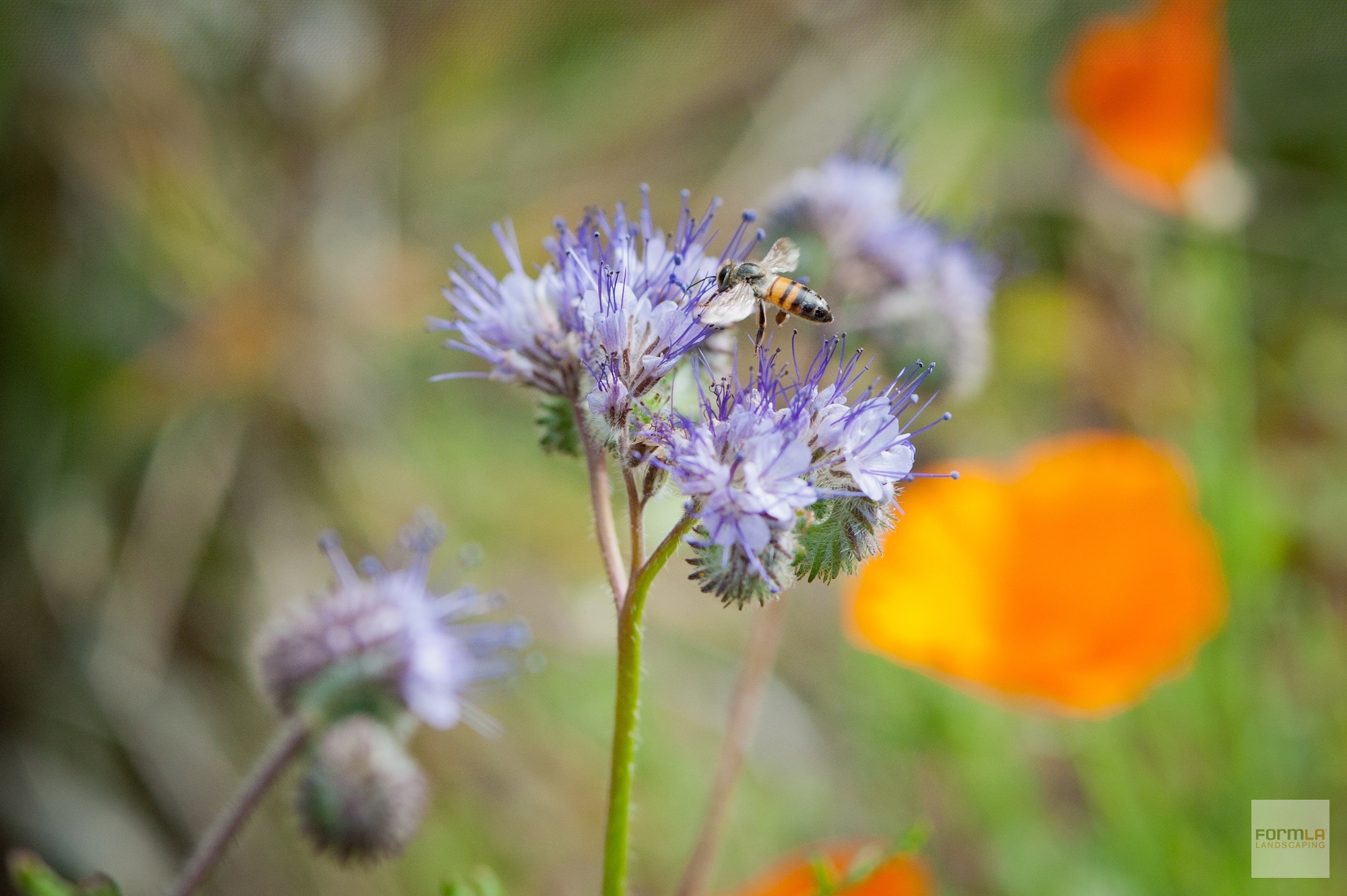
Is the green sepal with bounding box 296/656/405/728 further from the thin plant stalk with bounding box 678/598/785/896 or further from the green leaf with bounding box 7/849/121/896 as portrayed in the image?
the thin plant stalk with bounding box 678/598/785/896

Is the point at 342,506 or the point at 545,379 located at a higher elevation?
the point at 342,506

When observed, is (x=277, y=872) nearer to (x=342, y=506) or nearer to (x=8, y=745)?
(x=8, y=745)

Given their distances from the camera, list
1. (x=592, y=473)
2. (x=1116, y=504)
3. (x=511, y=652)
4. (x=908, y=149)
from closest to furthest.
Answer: (x=592, y=473) → (x=1116, y=504) → (x=511, y=652) → (x=908, y=149)

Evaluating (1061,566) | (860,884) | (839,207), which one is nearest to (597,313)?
(860,884)

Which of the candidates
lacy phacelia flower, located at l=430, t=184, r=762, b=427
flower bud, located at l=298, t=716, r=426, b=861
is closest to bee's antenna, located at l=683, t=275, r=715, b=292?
lacy phacelia flower, located at l=430, t=184, r=762, b=427

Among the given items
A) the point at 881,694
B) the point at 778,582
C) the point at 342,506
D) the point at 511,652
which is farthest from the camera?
the point at 342,506

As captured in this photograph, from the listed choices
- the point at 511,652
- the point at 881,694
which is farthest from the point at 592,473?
the point at 881,694
